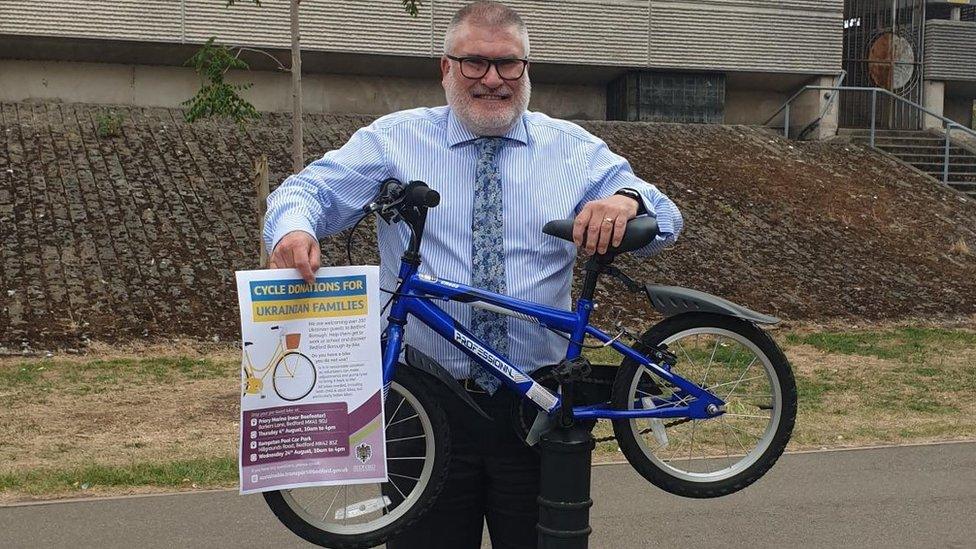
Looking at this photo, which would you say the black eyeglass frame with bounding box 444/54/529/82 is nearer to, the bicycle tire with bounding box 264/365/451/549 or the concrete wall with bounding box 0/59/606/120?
the bicycle tire with bounding box 264/365/451/549

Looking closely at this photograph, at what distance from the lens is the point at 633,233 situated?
3.10 meters

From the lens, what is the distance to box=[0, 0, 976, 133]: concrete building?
57.1 feet

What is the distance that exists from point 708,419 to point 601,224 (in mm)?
788

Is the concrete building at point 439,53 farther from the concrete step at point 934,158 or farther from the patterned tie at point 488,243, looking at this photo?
the patterned tie at point 488,243

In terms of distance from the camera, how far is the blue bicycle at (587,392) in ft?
10.6

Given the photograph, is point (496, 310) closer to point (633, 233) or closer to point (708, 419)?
point (633, 233)

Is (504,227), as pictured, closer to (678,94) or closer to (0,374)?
(0,374)

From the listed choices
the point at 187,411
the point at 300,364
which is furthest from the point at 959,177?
the point at 300,364

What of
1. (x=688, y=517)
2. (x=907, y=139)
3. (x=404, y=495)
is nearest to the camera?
(x=404, y=495)

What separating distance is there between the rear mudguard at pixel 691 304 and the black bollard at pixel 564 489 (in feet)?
1.62

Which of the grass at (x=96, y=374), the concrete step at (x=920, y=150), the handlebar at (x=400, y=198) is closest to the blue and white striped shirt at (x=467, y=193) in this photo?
the handlebar at (x=400, y=198)

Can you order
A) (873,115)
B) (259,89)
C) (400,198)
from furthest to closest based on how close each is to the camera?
(873,115), (259,89), (400,198)

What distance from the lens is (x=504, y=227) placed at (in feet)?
11.0

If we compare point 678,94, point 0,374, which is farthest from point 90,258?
point 678,94
